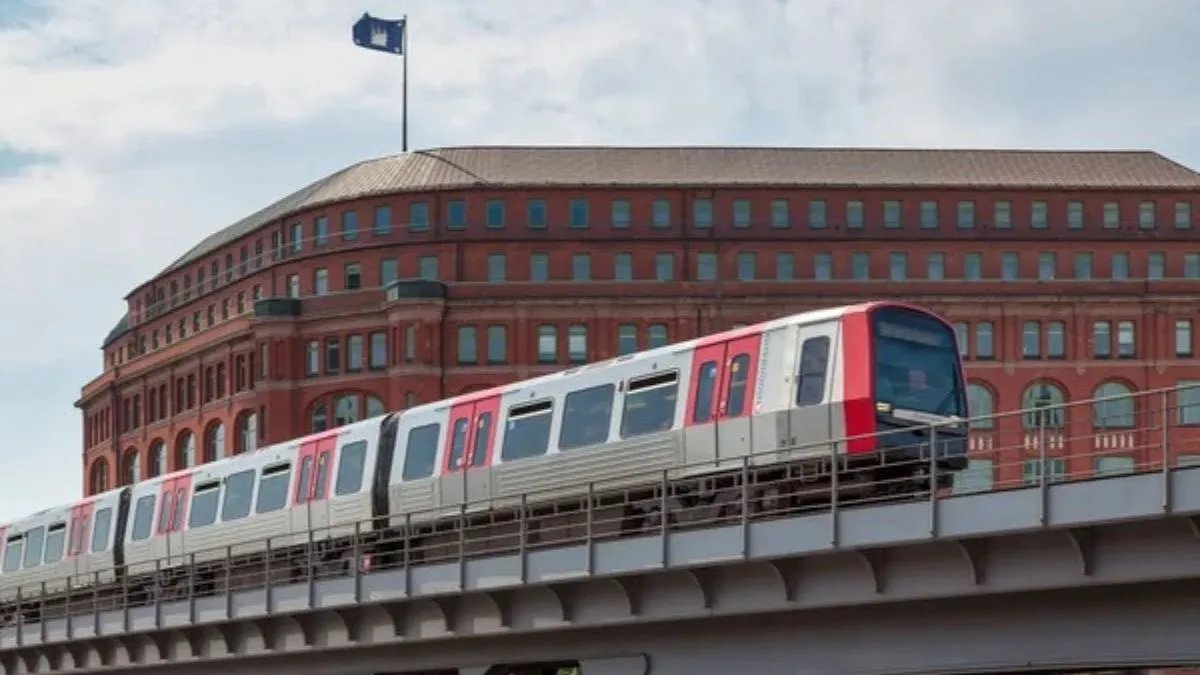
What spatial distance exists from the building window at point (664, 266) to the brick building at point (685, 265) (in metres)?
0.08

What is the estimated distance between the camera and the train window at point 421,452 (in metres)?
39.6

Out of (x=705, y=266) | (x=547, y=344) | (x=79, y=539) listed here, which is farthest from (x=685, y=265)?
(x=79, y=539)

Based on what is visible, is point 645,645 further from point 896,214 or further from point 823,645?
point 896,214

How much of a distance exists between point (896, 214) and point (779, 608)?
9653cm

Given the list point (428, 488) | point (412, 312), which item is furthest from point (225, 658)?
point (412, 312)

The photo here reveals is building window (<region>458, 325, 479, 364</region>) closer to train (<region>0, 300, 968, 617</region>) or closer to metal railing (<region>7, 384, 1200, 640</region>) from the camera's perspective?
train (<region>0, 300, 968, 617</region>)

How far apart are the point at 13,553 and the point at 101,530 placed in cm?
741

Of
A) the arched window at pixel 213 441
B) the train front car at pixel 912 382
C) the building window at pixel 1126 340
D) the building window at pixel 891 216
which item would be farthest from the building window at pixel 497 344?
the train front car at pixel 912 382

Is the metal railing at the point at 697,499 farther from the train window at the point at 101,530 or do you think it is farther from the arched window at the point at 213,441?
the arched window at the point at 213,441

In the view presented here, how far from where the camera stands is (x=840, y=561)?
23.7m

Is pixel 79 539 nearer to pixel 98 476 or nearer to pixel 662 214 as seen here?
pixel 662 214

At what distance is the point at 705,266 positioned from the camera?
118 meters

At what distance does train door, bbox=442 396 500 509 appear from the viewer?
37.6m

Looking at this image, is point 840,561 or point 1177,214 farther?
point 1177,214
